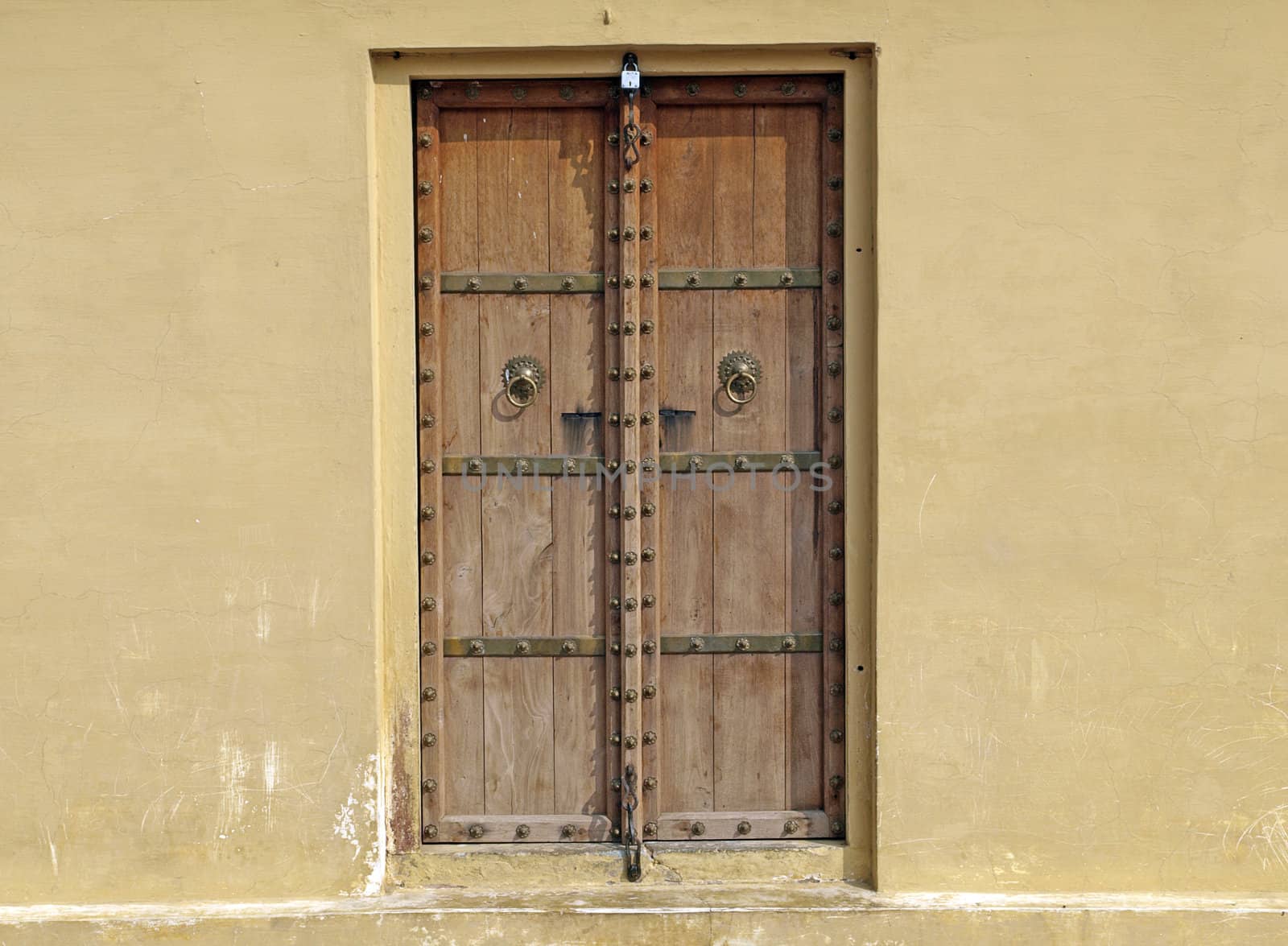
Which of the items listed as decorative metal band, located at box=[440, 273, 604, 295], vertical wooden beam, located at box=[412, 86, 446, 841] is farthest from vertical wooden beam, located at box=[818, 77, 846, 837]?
vertical wooden beam, located at box=[412, 86, 446, 841]

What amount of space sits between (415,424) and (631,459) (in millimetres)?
611

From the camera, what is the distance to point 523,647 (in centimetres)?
371

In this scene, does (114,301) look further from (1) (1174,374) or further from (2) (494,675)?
(1) (1174,374)

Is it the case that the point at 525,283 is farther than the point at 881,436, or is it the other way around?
the point at 525,283

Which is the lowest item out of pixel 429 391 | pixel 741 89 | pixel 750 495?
pixel 750 495

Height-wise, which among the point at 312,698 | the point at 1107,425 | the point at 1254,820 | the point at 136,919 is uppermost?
the point at 1107,425

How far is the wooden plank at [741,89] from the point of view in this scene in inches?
143

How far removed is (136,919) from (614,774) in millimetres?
1341

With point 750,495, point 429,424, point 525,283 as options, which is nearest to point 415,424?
point 429,424

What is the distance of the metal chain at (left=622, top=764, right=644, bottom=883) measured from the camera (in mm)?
3662

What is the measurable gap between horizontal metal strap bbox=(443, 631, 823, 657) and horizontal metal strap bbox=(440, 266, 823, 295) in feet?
3.25

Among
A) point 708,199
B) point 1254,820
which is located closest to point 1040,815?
point 1254,820

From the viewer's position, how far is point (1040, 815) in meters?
3.55

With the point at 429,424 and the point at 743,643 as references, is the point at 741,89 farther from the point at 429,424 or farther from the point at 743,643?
the point at 743,643
